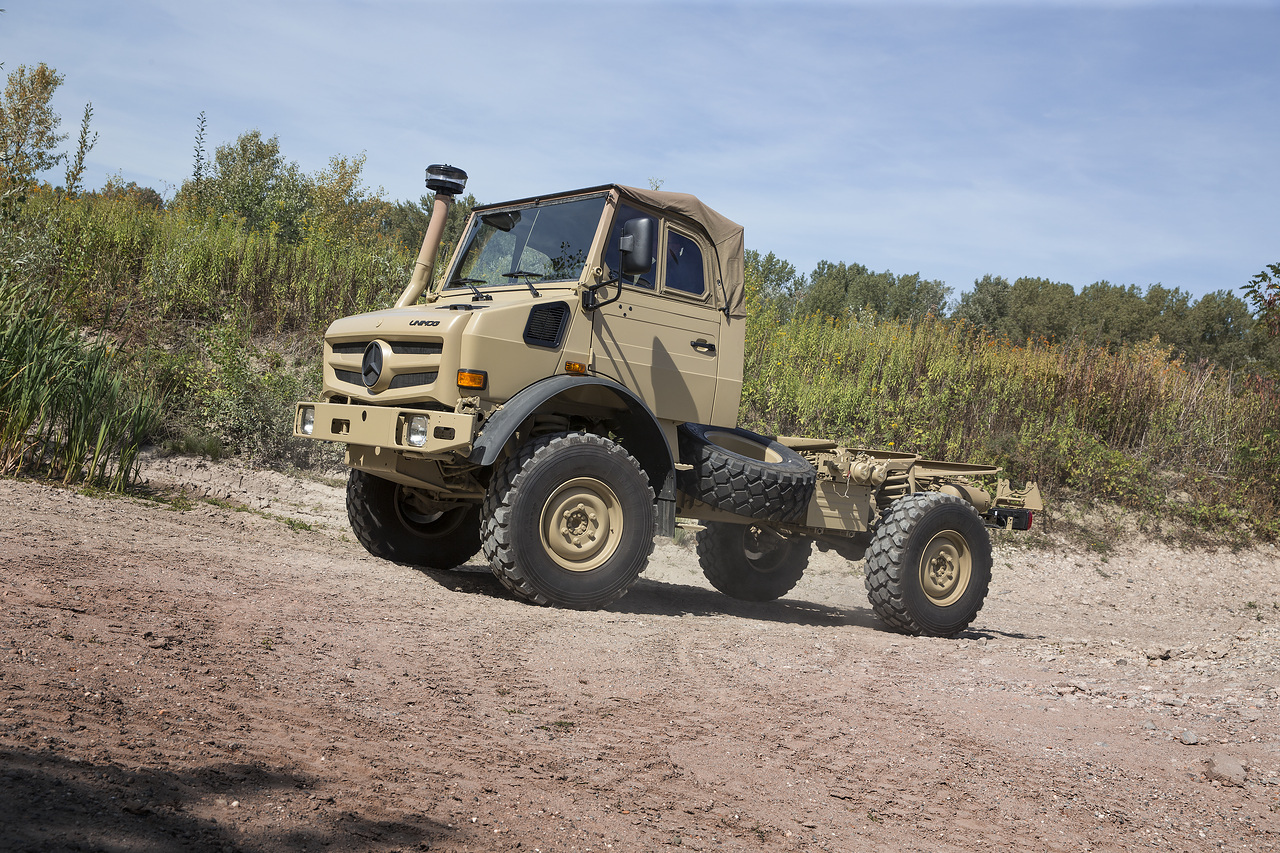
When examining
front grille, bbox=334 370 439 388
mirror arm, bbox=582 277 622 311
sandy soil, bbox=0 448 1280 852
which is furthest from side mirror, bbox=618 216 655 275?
sandy soil, bbox=0 448 1280 852

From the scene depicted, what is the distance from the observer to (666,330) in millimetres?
6293

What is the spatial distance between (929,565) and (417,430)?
4035 millimetres

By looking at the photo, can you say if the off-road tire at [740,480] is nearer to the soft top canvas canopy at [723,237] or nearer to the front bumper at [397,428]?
the soft top canvas canopy at [723,237]

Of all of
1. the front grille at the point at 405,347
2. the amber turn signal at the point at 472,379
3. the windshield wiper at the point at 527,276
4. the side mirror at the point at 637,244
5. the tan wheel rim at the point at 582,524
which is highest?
the side mirror at the point at 637,244

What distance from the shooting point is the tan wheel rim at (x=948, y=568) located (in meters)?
6.99

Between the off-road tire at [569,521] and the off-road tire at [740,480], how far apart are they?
624mm

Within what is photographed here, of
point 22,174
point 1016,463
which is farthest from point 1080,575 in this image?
point 22,174

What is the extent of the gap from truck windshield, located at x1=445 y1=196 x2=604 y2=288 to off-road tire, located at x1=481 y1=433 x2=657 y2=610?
4.17 feet

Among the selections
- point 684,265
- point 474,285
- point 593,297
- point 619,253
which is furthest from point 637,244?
point 474,285

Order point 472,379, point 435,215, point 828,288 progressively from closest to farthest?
point 472,379 → point 435,215 → point 828,288

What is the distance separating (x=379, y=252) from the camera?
46.4 ft

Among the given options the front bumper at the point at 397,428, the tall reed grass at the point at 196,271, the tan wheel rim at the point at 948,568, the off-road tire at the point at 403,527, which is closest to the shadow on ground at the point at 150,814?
the front bumper at the point at 397,428

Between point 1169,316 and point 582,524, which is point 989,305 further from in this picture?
point 582,524

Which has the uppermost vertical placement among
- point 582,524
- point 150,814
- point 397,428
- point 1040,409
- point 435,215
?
point 1040,409
